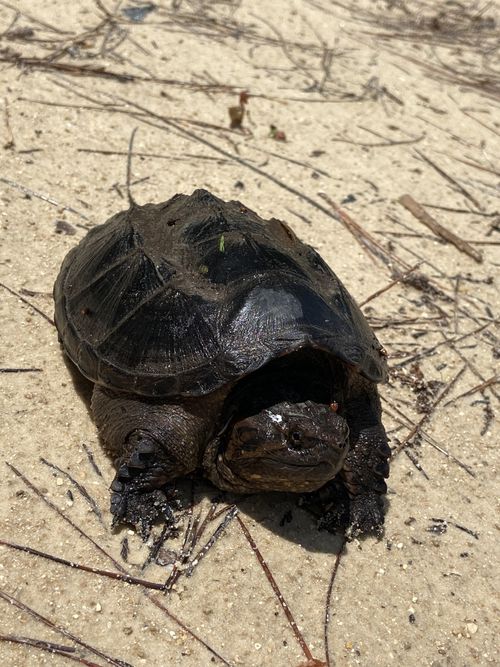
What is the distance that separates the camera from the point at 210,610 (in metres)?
2.66

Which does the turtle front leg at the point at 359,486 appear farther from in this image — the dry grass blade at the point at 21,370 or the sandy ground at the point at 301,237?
the dry grass blade at the point at 21,370

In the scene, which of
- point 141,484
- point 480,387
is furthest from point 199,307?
point 480,387

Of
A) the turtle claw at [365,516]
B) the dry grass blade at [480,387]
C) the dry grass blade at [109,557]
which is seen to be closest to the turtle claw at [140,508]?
the dry grass blade at [109,557]

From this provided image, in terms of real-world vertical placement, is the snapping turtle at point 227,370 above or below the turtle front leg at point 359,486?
above

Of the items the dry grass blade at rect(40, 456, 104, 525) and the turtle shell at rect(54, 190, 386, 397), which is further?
the dry grass blade at rect(40, 456, 104, 525)

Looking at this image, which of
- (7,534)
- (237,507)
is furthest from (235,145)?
(7,534)

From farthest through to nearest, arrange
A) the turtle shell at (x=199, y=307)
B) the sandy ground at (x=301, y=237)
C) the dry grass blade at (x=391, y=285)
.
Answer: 1. the dry grass blade at (x=391, y=285)
2. the turtle shell at (x=199, y=307)
3. the sandy ground at (x=301, y=237)

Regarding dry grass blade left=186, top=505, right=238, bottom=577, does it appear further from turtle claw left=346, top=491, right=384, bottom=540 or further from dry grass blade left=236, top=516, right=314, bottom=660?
turtle claw left=346, top=491, right=384, bottom=540

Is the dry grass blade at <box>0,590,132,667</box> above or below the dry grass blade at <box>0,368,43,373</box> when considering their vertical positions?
below

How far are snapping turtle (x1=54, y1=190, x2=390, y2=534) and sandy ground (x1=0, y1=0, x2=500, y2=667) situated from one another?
26 cm

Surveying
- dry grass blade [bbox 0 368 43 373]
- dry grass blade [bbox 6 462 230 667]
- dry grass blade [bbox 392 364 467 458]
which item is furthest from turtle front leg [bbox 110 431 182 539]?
dry grass blade [bbox 392 364 467 458]

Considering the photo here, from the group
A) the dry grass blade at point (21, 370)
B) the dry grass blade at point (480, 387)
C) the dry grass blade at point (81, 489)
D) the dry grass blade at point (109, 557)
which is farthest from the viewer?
the dry grass blade at point (480, 387)

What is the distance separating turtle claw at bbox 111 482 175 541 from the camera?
284cm

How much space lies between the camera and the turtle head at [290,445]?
262cm
